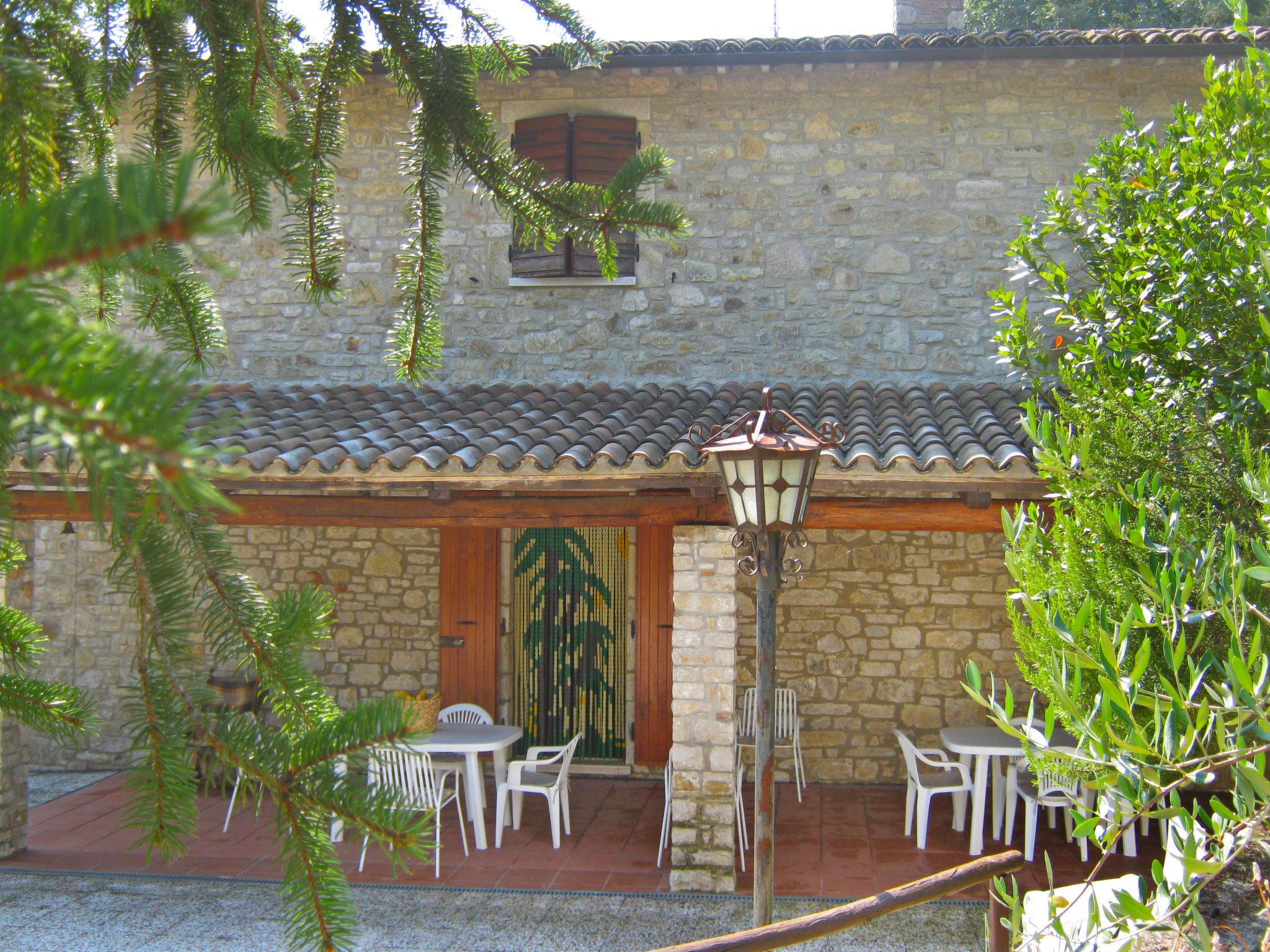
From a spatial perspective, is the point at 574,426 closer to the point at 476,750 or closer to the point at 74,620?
the point at 476,750

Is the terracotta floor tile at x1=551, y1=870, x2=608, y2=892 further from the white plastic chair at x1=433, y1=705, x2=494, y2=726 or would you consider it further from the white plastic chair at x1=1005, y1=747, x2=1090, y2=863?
the white plastic chair at x1=1005, y1=747, x2=1090, y2=863

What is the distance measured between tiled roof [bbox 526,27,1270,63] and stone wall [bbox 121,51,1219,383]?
258 millimetres

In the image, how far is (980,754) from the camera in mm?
6023

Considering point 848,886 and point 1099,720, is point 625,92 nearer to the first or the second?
point 848,886

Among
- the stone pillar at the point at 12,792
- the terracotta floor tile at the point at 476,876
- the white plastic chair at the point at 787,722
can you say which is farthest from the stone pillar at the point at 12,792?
the white plastic chair at the point at 787,722

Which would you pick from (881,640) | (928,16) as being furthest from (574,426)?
(928,16)

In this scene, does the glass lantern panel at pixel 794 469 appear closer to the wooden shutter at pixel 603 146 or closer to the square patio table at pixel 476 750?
the square patio table at pixel 476 750

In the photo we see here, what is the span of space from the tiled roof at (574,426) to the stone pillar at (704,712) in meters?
0.75

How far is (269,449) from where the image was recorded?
5262 millimetres

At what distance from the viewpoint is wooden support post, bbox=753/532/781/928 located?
3785 mm

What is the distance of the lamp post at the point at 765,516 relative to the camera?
374 centimetres

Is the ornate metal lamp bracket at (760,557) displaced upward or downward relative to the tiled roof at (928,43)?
downward

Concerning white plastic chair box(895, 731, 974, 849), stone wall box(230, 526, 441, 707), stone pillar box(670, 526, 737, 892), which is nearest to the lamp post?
stone pillar box(670, 526, 737, 892)

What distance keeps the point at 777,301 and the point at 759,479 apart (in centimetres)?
409
